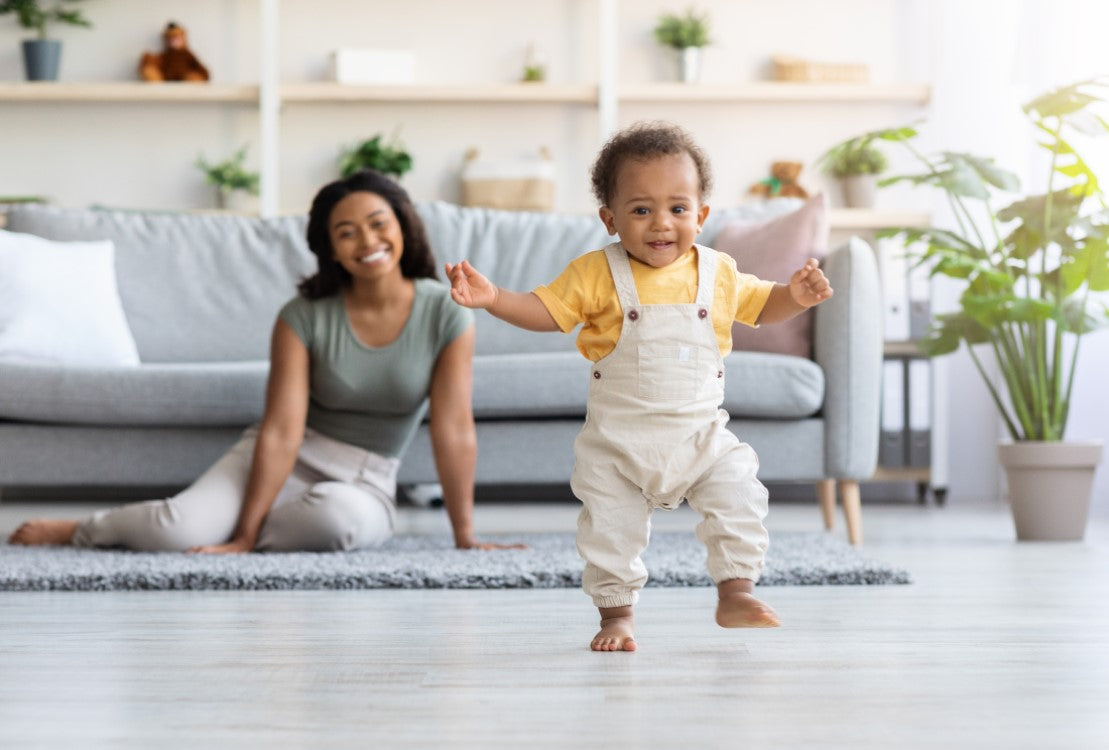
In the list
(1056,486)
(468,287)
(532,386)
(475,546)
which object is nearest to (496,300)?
(468,287)

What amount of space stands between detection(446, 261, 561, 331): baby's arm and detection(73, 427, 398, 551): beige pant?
999 millimetres

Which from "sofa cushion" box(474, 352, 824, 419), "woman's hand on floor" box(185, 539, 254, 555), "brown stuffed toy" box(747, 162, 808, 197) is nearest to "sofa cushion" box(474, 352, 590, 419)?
"sofa cushion" box(474, 352, 824, 419)

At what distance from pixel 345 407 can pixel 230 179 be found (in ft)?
8.39

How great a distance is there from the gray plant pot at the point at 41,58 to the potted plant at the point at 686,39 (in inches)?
86.4

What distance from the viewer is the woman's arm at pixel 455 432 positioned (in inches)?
94.8

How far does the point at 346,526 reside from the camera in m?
2.39

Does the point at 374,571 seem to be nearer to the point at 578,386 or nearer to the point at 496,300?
the point at 496,300

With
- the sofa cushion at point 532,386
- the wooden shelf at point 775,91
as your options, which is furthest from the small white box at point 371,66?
the sofa cushion at point 532,386

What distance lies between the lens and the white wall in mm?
4934

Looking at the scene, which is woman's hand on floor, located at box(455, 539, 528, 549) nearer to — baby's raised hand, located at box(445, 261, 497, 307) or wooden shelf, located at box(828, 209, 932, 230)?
baby's raised hand, located at box(445, 261, 497, 307)

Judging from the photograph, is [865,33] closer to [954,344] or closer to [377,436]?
[954,344]

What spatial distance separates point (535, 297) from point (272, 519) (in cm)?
110

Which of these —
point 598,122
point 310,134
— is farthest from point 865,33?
point 310,134

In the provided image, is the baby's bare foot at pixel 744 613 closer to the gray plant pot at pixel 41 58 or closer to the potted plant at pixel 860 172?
the potted plant at pixel 860 172
